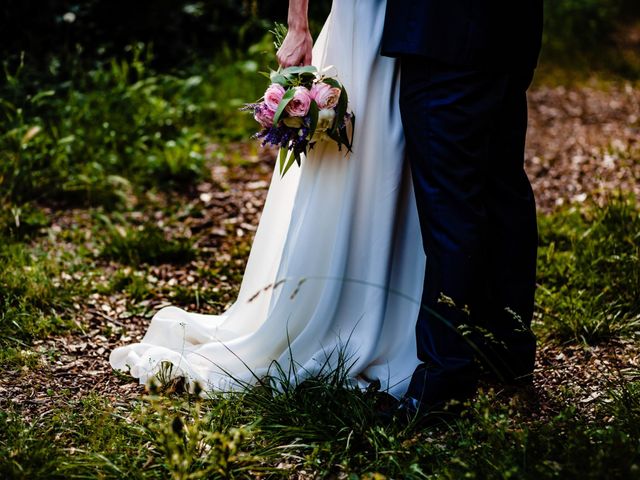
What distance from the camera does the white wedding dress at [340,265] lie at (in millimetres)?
2570

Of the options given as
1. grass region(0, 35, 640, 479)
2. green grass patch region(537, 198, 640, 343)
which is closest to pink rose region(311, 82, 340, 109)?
grass region(0, 35, 640, 479)

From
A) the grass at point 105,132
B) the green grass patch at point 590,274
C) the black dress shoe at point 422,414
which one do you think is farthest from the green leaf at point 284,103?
the grass at point 105,132

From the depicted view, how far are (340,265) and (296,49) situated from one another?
0.72 metres

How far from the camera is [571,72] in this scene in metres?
6.73

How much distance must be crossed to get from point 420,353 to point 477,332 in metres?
0.27

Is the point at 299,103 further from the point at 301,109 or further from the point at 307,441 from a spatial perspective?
the point at 307,441

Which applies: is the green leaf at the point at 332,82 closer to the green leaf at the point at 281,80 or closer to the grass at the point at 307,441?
the green leaf at the point at 281,80

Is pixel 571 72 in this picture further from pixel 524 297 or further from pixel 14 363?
pixel 14 363

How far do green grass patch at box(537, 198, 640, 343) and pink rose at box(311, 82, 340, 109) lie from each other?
111 cm

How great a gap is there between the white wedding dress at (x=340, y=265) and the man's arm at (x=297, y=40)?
0.38ft

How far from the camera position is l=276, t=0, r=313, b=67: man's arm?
2432mm

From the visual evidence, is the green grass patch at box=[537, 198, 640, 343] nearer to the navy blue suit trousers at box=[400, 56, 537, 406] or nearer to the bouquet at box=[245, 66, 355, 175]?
the navy blue suit trousers at box=[400, 56, 537, 406]

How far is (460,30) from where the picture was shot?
2225mm

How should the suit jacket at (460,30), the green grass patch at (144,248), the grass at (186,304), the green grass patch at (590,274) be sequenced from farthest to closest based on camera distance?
the green grass patch at (144,248) → the green grass patch at (590,274) → the suit jacket at (460,30) → the grass at (186,304)
